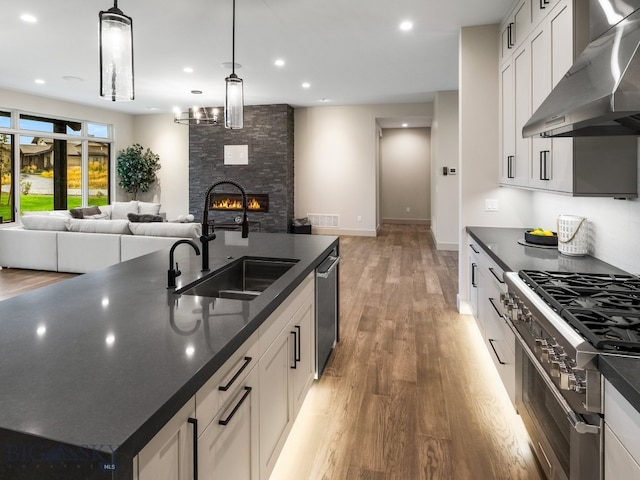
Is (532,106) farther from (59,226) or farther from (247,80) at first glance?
(59,226)

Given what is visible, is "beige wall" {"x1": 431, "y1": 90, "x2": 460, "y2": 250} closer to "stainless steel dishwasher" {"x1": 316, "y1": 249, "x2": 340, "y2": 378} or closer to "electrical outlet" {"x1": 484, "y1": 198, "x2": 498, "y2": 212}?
"electrical outlet" {"x1": 484, "y1": 198, "x2": 498, "y2": 212}

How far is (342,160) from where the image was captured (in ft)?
31.1

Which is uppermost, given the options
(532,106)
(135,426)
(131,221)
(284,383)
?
(532,106)

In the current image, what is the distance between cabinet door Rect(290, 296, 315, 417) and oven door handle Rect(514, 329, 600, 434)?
1.02m

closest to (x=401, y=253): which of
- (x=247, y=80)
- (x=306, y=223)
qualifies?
(x=306, y=223)

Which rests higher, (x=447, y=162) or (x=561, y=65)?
(x=447, y=162)

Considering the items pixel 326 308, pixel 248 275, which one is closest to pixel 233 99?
pixel 248 275

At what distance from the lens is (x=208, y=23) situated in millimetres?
4531

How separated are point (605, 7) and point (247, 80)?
615 cm

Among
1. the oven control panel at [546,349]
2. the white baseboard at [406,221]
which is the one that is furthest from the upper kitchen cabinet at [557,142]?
the white baseboard at [406,221]

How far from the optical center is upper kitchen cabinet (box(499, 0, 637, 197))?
2035 millimetres

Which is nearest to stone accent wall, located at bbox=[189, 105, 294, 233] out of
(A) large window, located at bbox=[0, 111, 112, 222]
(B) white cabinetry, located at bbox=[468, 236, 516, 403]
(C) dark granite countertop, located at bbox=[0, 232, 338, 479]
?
(A) large window, located at bbox=[0, 111, 112, 222]

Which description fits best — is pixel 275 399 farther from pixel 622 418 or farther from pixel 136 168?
pixel 136 168

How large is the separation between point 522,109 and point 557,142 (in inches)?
31.3
